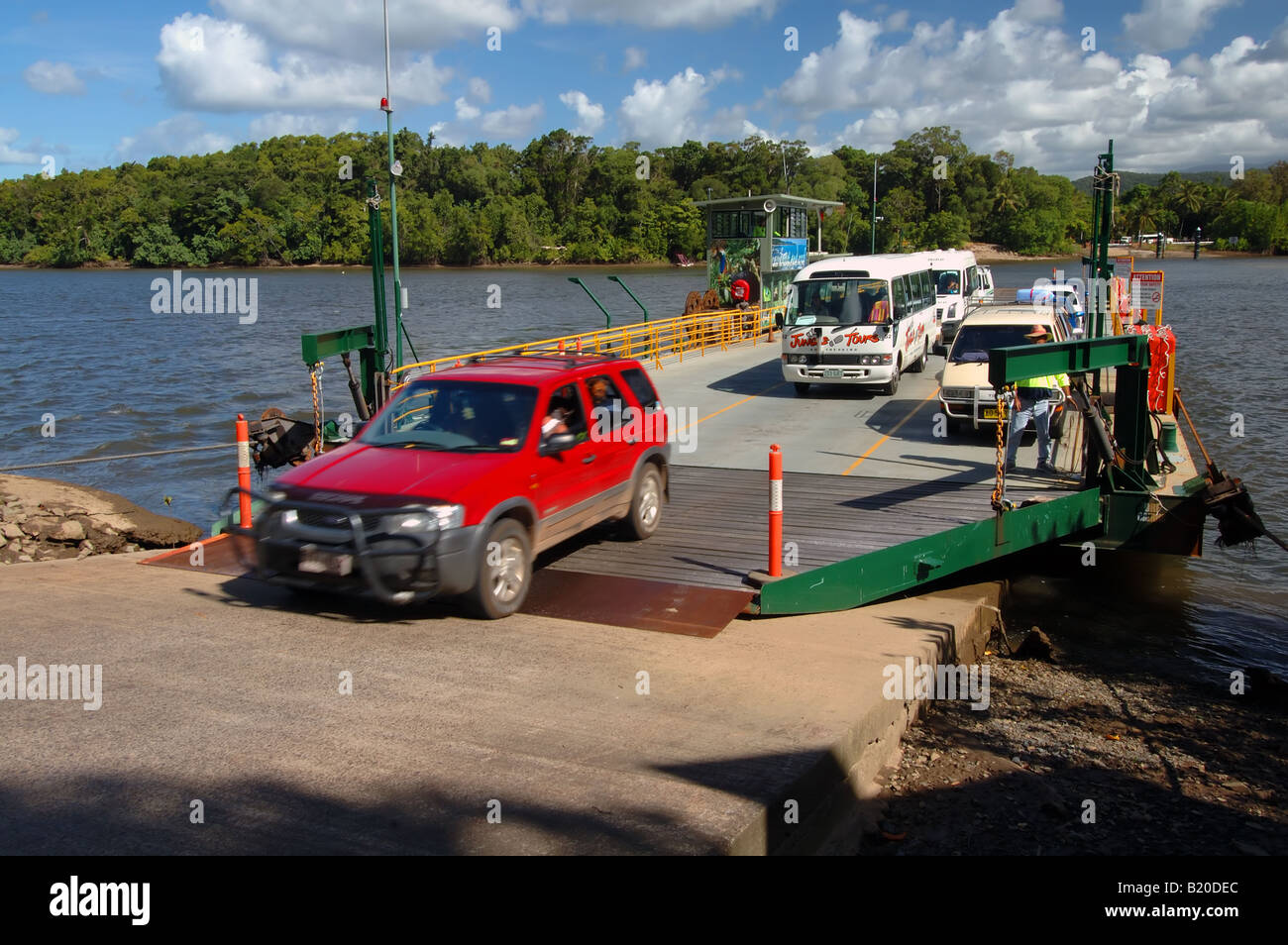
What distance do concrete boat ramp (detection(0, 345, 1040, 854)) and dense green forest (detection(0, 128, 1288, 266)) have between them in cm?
9817

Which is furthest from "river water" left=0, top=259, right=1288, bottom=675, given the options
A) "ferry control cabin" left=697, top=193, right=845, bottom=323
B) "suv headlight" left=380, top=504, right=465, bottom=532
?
"ferry control cabin" left=697, top=193, right=845, bottom=323

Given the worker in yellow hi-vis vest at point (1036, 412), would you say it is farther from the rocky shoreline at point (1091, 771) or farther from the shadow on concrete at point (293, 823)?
the shadow on concrete at point (293, 823)

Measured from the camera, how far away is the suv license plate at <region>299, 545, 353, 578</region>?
7.34m

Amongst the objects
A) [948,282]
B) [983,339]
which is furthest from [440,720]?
[948,282]

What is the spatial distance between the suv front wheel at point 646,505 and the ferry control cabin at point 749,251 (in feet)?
89.9

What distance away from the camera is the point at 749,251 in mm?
38281

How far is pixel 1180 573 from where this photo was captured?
45.5ft

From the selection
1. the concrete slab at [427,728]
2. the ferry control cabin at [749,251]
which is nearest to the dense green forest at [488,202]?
the ferry control cabin at [749,251]

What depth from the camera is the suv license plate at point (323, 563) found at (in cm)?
734

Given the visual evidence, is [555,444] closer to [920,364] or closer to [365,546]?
[365,546]

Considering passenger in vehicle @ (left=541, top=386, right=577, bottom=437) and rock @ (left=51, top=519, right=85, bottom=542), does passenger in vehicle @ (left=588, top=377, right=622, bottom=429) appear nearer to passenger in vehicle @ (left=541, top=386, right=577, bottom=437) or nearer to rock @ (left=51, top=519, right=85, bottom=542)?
passenger in vehicle @ (left=541, top=386, right=577, bottom=437)

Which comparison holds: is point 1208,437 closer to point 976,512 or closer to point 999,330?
point 999,330
